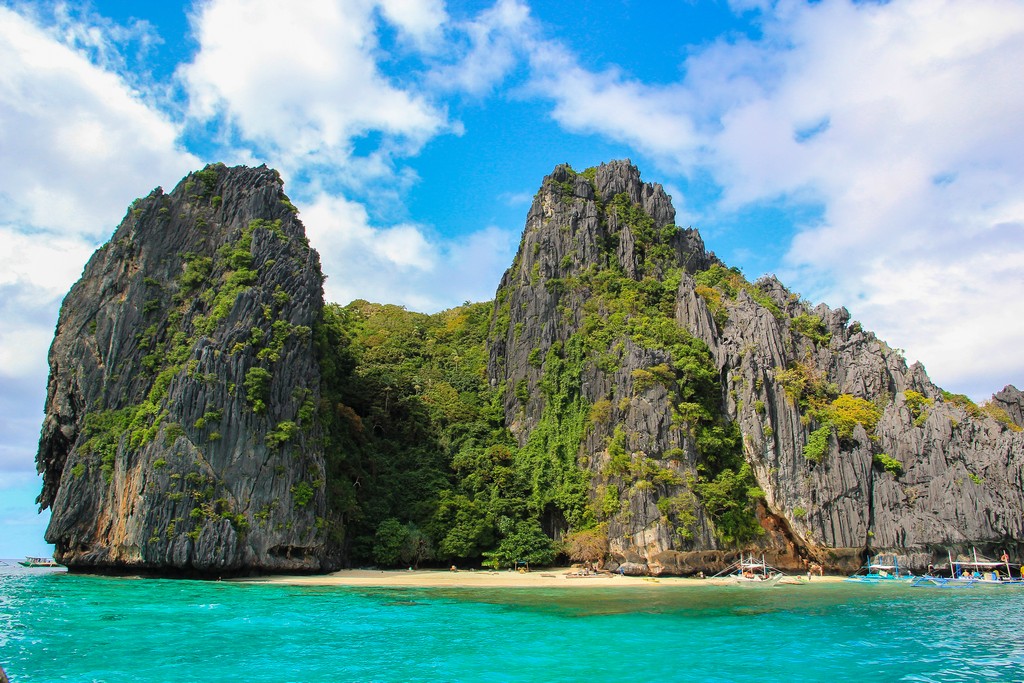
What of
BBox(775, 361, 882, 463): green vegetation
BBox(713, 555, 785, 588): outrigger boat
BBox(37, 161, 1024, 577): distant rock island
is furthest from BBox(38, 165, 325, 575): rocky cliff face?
BBox(775, 361, 882, 463): green vegetation

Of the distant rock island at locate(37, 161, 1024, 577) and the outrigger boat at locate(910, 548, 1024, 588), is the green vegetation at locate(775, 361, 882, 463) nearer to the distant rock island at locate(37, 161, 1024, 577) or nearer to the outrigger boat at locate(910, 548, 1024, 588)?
the distant rock island at locate(37, 161, 1024, 577)

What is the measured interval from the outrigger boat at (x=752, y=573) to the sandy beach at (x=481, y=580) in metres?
0.83

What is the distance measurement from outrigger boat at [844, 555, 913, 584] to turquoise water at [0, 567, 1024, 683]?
8.37m

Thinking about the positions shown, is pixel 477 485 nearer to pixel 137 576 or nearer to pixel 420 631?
pixel 137 576

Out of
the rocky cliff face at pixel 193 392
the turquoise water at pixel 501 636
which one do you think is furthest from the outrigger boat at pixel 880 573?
the rocky cliff face at pixel 193 392

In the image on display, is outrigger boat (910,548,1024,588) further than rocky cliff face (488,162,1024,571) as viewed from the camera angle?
No

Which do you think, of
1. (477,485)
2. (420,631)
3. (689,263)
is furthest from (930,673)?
(689,263)

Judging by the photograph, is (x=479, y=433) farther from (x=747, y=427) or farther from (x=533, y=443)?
(x=747, y=427)

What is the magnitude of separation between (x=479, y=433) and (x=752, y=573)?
84.1ft

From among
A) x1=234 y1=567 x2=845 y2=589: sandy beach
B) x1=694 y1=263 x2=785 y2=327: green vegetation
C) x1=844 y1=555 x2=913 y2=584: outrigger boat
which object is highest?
x1=694 y1=263 x2=785 y2=327: green vegetation

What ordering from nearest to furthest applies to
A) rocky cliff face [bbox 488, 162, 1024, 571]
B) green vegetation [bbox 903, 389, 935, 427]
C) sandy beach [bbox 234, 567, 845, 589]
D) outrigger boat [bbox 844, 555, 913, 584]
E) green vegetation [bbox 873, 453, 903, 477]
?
→ sandy beach [bbox 234, 567, 845, 589] < outrigger boat [bbox 844, 555, 913, 584] < rocky cliff face [bbox 488, 162, 1024, 571] < green vegetation [bbox 873, 453, 903, 477] < green vegetation [bbox 903, 389, 935, 427]

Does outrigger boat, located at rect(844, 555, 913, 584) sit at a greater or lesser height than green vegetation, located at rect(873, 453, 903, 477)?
lesser

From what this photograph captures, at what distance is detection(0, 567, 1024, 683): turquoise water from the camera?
17031 mm

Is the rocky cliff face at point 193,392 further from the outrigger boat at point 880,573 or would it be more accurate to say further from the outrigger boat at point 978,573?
the outrigger boat at point 978,573
